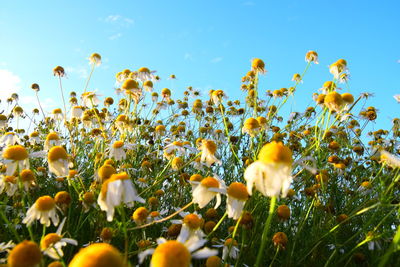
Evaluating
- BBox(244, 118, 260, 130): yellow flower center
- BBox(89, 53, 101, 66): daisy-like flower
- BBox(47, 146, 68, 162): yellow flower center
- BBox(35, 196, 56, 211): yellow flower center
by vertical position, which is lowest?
BBox(35, 196, 56, 211): yellow flower center

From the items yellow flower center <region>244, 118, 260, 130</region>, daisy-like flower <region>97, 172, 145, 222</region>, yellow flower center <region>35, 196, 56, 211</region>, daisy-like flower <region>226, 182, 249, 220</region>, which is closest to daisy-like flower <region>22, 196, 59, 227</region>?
yellow flower center <region>35, 196, 56, 211</region>

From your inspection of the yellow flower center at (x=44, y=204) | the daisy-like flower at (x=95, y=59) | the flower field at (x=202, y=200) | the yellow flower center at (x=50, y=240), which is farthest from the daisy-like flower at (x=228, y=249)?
the daisy-like flower at (x=95, y=59)

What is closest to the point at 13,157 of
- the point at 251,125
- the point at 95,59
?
the point at 251,125

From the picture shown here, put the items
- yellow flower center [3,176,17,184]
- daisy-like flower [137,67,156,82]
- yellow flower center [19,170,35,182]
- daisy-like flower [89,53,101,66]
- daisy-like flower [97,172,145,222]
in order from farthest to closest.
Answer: daisy-like flower [89,53,101,66]
daisy-like flower [137,67,156,82]
yellow flower center [3,176,17,184]
yellow flower center [19,170,35,182]
daisy-like flower [97,172,145,222]

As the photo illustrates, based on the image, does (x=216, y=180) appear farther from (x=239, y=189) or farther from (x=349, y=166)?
(x=349, y=166)

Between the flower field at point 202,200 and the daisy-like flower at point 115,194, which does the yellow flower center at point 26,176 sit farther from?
the daisy-like flower at point 115,194

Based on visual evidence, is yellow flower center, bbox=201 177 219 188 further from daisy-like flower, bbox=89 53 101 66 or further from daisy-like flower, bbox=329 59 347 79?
daisy-like flower, bbox=89 53 101 66

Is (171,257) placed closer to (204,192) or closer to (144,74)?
(204,192)
